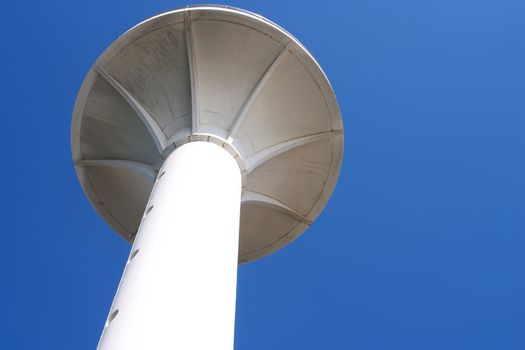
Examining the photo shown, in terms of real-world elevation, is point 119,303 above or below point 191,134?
below

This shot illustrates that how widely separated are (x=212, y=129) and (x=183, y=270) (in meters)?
4.98

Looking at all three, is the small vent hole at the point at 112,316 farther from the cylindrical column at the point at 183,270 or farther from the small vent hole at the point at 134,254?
the small vent hole at the point at 134,254

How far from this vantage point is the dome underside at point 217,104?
41.4 feet

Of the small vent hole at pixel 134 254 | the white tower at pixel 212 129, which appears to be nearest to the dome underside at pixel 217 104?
the white tower at pixel 212 129

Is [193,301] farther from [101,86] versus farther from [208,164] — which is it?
[101,86]

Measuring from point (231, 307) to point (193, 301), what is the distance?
80 centimetres

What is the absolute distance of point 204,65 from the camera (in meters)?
12.9

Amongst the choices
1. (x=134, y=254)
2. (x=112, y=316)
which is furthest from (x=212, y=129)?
(x=112, y=316)

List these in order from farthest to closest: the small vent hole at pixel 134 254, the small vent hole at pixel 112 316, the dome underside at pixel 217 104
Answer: the dome underside at pixel 217 104 → the small vent hole at pixel 134 254 → the small vent hole at pixel 112 316

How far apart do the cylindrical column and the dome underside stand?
2384mm

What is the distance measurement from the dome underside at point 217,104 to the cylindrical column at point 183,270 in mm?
2384

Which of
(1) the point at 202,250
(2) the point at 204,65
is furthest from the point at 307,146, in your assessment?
(1) the point at 202,250

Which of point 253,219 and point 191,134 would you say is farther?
point 253,219

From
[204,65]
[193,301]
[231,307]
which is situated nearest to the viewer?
[193,301]
